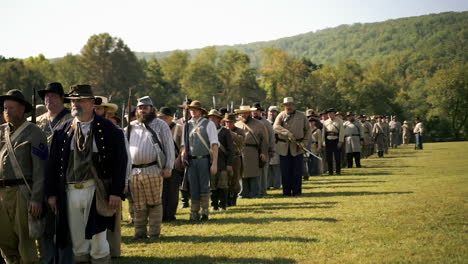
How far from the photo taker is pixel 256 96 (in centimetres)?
9412

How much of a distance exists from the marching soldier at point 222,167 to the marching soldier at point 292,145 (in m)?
2.54

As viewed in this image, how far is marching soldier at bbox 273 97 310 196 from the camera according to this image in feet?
48.4

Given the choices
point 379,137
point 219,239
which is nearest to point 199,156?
point 219,239

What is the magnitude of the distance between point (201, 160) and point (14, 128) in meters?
4.57

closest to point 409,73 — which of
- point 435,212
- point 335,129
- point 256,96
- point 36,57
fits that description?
point 256,96

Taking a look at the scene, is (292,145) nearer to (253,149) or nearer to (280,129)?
(280,129)

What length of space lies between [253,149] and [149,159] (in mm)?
6249

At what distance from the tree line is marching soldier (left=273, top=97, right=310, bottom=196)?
2228 inches

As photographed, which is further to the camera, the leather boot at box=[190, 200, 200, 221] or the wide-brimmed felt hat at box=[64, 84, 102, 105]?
the leather boot at box=[190, 200, 200, 221]

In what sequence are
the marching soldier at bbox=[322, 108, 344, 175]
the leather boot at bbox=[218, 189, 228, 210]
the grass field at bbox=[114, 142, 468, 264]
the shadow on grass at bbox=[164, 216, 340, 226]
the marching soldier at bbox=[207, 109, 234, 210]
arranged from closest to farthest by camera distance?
the grass field at bbox=[114, 142, 468, 264] < the shadow on grass at bbox=[164, 216, 340, 226] < the marching soldier at bbox=[207, 109, 234, 210] < the leather boot at bbox=[218, 189, 228, 210] < the marching soldier at bbox=[322, 108, 344, 175]

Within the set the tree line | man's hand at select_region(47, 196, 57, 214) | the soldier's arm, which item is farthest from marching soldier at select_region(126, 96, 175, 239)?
the tree line

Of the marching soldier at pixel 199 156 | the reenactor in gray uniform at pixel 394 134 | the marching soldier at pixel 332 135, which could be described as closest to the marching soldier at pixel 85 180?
the marching soldier at pixel 199 156

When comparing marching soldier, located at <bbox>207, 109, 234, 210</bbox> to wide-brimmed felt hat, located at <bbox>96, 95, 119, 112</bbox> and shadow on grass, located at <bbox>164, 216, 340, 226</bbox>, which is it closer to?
shadow on grass, located at <bbox>164, 216, 340, 226</bbox>

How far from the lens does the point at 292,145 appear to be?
14711 mm
